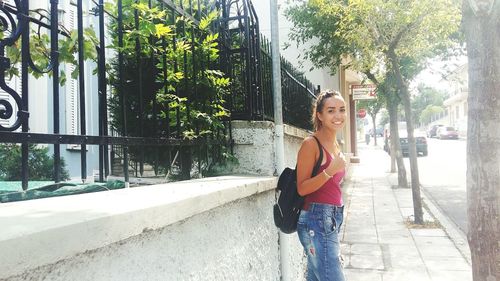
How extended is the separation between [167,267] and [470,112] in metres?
2.60

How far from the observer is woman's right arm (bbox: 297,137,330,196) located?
9.10 ft

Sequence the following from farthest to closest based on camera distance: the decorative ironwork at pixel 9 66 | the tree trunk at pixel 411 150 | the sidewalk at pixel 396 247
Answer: the tree trunk at pixel 411 150, the sidewalk at pixel 396 247, the decorative ironwork at pixel 9 66

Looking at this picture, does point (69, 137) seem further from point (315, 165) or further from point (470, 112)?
point (470, 112)

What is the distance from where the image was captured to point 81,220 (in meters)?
1.36

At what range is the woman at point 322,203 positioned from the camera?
280 cm

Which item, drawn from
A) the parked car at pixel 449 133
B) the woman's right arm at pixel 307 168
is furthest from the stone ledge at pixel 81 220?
the parked car at pixel 449 133

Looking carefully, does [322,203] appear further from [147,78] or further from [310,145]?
[147,78]

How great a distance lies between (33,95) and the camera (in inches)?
238

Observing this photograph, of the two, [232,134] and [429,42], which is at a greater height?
[429,42]

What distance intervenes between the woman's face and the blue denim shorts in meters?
0.57

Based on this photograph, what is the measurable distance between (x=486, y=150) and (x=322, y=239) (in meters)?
1.43

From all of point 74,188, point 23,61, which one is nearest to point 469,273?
point 74,188

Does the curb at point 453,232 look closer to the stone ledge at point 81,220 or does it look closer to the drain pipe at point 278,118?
the drain pipe at point 278,118

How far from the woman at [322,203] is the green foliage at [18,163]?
3.66 meters
